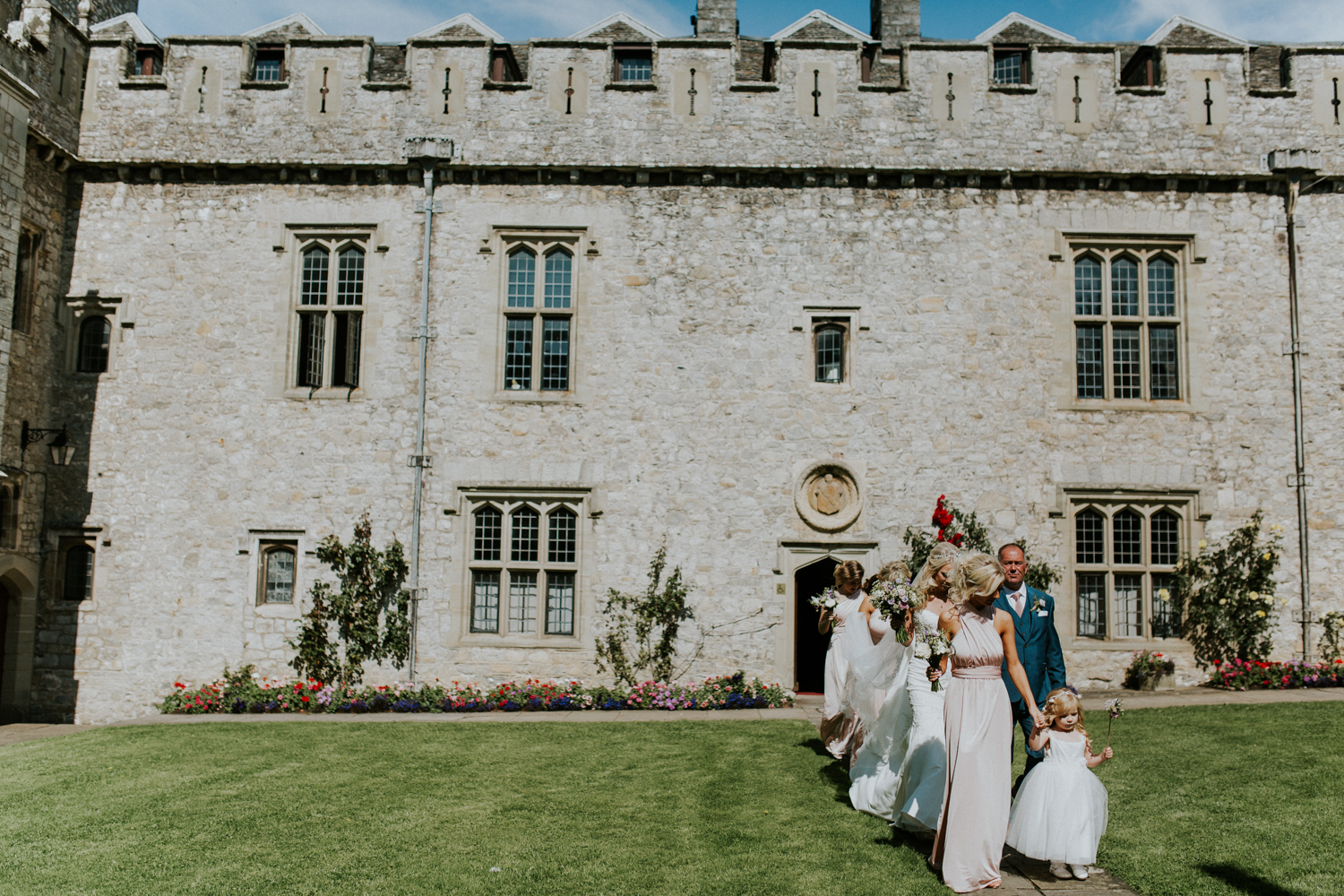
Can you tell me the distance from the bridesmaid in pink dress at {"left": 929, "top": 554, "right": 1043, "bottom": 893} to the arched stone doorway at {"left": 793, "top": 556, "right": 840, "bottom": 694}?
7336mm

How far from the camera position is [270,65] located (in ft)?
48.4

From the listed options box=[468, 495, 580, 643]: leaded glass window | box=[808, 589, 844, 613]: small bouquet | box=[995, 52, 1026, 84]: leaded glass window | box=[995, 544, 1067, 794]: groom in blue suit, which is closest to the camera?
box=[995, 544, 1067, 794]: groom in blue suit

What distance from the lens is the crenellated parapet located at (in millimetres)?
12922

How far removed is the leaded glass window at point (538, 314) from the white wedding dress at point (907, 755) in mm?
7134

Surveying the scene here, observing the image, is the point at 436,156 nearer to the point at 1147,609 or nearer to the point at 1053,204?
the point at 1053,204

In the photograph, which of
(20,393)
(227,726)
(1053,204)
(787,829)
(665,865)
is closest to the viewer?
(665,865)

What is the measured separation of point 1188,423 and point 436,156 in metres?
10.7

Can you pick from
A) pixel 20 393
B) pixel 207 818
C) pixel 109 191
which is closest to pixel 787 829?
pixel 207 818

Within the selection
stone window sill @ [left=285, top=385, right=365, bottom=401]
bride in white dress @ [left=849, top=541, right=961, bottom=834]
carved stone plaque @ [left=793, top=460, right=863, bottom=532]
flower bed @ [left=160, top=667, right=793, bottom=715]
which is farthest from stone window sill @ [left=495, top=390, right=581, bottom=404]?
bride in white dress @ [left=849, top=541, right=961, bottom=834]

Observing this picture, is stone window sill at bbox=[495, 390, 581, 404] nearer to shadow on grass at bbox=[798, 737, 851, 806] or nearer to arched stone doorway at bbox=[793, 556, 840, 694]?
arched stone doorway at bbox=[793, 556, 840, 694]

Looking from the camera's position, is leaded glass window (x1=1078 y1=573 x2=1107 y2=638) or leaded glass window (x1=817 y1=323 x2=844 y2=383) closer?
leaded glass window (x1=1078 y1=573 x2=1107 y2=638)

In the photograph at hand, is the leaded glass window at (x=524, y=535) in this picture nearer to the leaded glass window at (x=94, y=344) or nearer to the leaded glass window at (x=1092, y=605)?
the leaded glass window at (x=94, y=344)

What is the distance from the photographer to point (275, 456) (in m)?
12.6

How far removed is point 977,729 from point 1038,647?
4.21 feet
